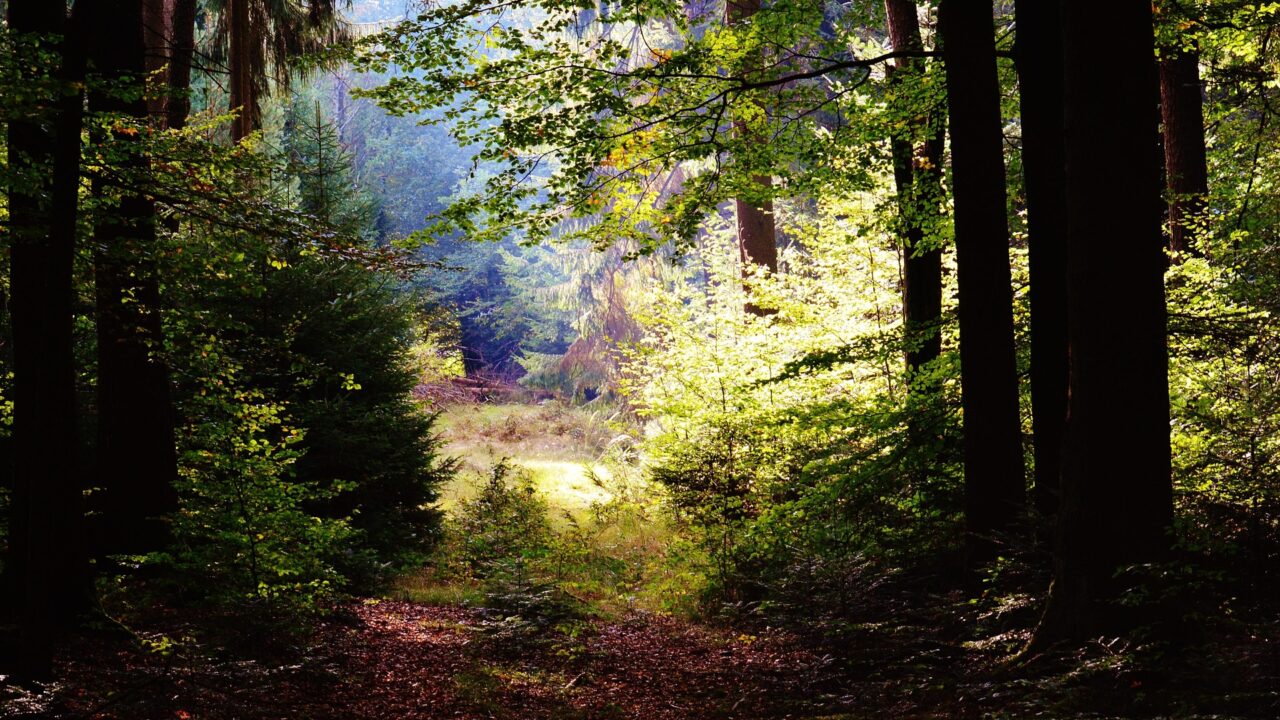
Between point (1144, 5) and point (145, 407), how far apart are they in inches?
313

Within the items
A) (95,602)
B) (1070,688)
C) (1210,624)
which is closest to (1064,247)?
(1210,624)

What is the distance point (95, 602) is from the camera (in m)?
6.11

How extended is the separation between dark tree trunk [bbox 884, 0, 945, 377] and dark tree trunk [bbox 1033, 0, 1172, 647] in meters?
3.43

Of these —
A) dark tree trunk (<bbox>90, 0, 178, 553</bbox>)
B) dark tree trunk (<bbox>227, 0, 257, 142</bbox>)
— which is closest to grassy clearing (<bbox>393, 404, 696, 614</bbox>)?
dark tree trunk (<bbox>90, 0, 178, 553</bbox>)

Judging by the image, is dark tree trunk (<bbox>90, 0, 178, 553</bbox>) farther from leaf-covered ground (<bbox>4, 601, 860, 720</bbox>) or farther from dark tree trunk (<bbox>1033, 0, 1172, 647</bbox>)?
dark tree trunk (<bbox>1033, 0, 1172, 647</bbox>)

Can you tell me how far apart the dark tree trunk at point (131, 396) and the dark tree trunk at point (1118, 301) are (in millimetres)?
6600

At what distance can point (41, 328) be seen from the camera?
181 inches

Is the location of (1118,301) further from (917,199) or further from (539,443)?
(539,443)

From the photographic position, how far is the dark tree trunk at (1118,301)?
418cm

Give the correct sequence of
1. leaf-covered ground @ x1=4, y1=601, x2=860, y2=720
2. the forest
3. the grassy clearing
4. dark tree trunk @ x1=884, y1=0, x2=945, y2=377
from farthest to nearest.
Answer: the grassy clearing → dark tree trunk @ x1=884, y1=0, x2=945, y2=377 → leaf-covered ground @ x1=4, y1=601, x2=860, y2=720 → the forest

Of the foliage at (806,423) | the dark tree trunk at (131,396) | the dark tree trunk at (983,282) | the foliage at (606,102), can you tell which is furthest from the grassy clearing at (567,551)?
the dark tree trunk at (983,282)

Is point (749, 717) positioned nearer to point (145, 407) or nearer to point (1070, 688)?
point (1070, 688)

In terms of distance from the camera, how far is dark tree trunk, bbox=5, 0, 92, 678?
4527 mm

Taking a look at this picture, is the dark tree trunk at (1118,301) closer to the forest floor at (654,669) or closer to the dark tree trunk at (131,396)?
the forest floor at (654,669)
